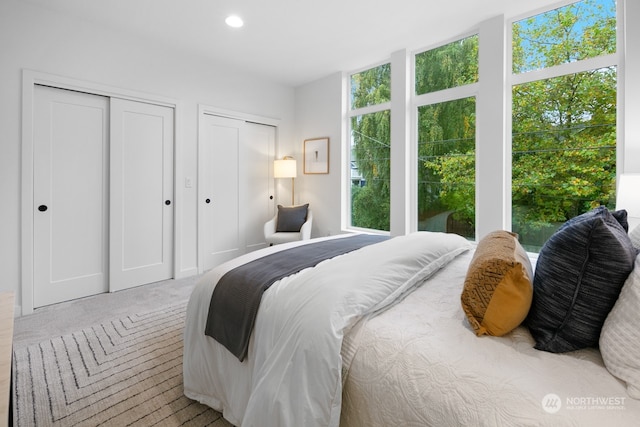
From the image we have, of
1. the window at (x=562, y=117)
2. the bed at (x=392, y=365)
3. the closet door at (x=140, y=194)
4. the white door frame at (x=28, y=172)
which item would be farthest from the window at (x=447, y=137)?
the white door frame at (x=28, y=172)

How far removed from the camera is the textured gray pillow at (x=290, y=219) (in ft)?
13.9

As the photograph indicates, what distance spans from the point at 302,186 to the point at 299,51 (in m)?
1.88

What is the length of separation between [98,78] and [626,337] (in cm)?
406

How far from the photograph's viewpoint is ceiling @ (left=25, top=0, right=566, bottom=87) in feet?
8.93

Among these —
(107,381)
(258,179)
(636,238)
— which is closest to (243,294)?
(107,381)

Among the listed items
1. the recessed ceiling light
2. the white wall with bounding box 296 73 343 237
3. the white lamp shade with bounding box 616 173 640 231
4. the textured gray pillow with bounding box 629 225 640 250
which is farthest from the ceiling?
the textured gray pillow with bounding box 629 225 640 250

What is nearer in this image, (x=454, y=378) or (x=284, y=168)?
(x=454, y=378)

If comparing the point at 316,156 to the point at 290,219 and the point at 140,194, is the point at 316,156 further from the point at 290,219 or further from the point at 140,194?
the point at 140,194

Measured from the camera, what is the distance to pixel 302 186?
4801 millimetres

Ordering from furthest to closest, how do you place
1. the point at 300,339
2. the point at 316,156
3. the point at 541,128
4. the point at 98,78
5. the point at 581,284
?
the point at 316,156 < the point at 98,78 < the point at 541,128 < the point at 300,339 < the point at 581,284

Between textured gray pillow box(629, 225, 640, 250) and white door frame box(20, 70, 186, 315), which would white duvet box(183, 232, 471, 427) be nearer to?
textured gray pillow box(629, 225, 640, 250)

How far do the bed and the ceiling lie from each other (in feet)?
8.13

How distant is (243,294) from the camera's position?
1333 mm

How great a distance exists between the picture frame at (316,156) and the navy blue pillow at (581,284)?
3.67 m
